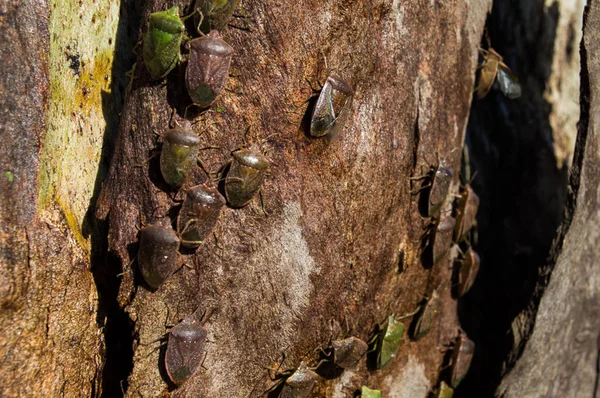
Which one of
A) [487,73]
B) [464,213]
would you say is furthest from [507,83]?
[464,213]

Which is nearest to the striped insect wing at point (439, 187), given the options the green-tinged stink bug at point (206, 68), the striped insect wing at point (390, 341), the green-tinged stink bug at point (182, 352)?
the striped insect wing at point (390, 341)

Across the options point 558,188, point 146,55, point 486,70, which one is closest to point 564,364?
point 558,188

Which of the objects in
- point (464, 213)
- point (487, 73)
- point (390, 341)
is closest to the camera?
point (390, 341)

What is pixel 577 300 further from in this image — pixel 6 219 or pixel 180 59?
pixel 6 219

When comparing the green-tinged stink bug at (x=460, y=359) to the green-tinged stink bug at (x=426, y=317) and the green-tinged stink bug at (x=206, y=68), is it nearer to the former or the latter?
the green-tinged stink bug at (x=426, y=317)

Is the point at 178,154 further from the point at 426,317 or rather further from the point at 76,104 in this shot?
the point at 426,317

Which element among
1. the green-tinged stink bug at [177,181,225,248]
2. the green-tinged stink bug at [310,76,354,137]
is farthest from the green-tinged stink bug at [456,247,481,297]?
the green-tinged stink bug at [177,181,225,248]

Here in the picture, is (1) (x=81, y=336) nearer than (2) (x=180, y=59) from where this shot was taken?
No
